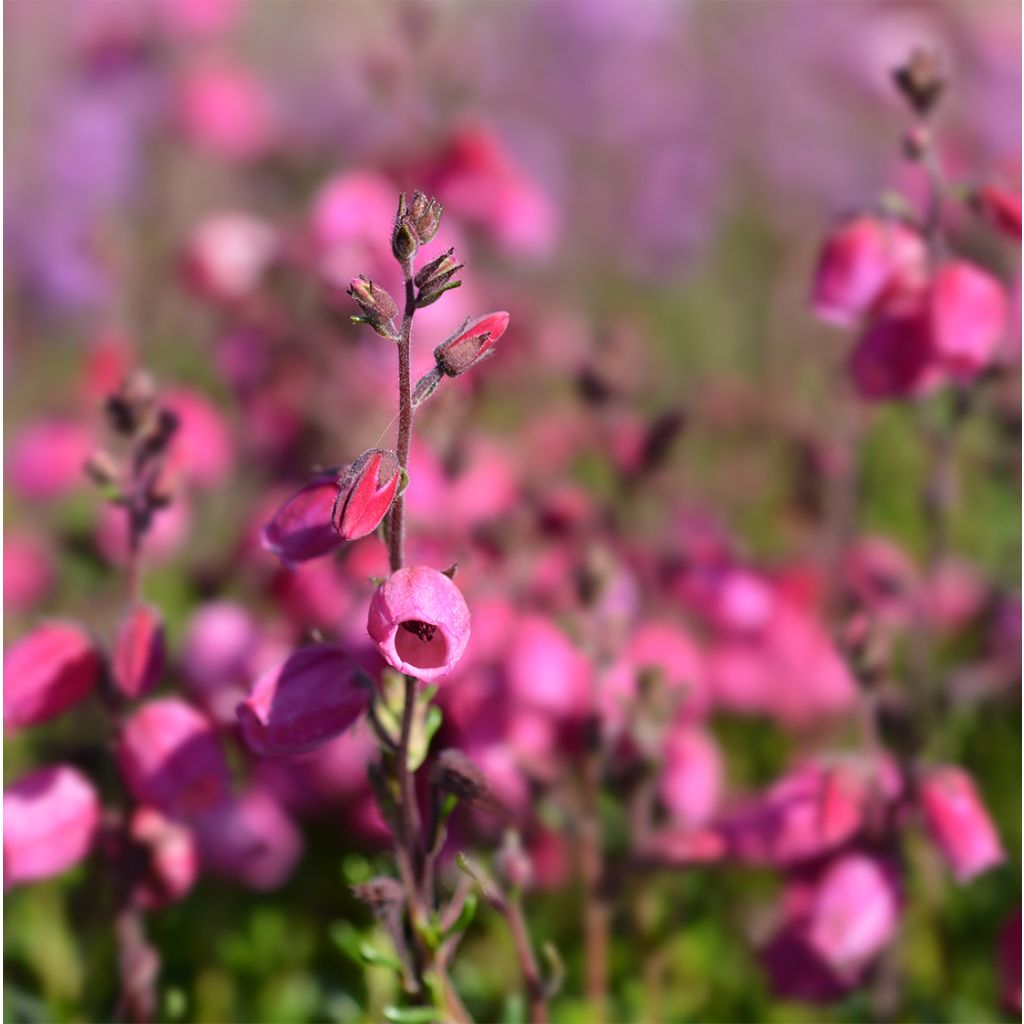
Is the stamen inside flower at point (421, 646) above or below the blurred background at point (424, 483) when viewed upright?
above

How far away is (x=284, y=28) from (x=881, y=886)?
8263 mm

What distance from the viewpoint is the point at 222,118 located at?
129 inches

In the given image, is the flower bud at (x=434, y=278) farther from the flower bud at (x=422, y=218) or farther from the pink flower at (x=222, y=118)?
the pink flower at (x=222, y=118)

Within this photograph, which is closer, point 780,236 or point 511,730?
point 511,730

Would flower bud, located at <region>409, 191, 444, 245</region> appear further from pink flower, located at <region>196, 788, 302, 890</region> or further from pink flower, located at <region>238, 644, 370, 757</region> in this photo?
pink flower, located at <region>196, 788, 302, 890</region>

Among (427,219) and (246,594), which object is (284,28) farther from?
(427,219)

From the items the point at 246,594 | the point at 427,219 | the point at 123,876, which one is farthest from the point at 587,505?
the point at 427,219

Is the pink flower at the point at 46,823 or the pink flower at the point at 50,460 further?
the pink flower at the point at 50,460

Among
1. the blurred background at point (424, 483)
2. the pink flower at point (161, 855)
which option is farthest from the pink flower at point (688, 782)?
the pink flower at point (161, 855)

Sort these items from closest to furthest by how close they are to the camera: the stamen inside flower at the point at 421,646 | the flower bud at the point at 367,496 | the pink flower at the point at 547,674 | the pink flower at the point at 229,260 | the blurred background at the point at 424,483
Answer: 1. the flower bud at the point at 367,496
2. the stamen inside flower at the point at 421,646
3. the pink flower at the point at 547,674
4. the blurred background at the point at 424,483
5. the pink flower at the point at 229,260

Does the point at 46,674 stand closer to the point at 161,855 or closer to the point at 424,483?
the point at 161,855

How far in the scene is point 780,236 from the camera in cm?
504

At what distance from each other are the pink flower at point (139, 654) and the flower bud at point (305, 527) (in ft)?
0.86

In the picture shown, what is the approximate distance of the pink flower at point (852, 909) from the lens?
1.56 m
